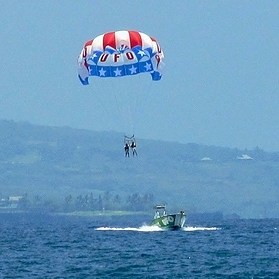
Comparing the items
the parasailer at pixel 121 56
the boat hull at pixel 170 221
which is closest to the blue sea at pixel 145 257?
the boat hull at pixel 170 221

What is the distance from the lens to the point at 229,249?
120375mm

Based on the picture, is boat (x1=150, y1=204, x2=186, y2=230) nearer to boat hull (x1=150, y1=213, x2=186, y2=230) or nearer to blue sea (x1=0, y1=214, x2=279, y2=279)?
boat hull (x1=150, y1=213, x2=186, y2=230)

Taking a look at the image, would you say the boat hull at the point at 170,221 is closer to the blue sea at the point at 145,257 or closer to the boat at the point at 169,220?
the boat at the point at 169,220

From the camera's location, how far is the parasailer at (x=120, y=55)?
11131cm

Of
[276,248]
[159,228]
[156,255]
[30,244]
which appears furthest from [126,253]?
[159,228]

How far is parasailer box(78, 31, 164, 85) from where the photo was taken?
111312mm

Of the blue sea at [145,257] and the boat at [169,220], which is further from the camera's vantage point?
the boat at [169,220]

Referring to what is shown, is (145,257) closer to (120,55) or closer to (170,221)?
(120,55)

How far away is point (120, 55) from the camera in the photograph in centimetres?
11131

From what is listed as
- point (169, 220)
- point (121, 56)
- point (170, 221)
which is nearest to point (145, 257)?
point (121, 56)

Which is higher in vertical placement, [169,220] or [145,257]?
[169,220]

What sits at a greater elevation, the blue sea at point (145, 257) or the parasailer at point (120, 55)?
the parasailer at point (120, 55)

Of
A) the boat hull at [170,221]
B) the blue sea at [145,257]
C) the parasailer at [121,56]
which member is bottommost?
the blue sea at [145,257]

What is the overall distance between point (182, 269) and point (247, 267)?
4.54 metres
